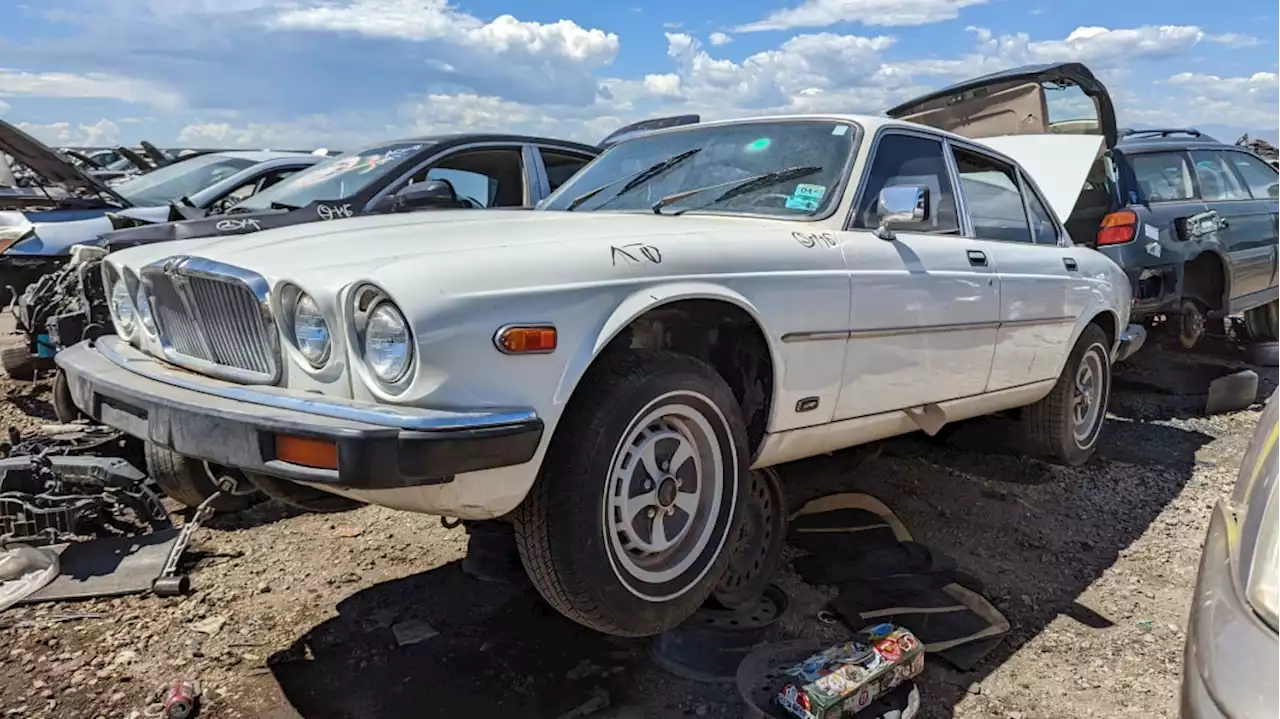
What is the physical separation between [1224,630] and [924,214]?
199 centimetres

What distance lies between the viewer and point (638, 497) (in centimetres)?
263

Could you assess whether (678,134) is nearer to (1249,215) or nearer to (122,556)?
(122,556)

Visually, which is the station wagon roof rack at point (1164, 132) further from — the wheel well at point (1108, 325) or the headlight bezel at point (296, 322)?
the headlight bezel at point (296, 322)

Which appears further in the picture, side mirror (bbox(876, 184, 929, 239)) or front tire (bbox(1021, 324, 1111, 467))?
front tire (bbox(1021, 324, 1111, 467))

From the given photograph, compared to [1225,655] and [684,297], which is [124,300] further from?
[1225,655]

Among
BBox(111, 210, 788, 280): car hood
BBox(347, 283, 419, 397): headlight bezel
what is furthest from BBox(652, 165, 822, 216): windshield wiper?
BBox(347, 283, 419, 397): headlight bezel

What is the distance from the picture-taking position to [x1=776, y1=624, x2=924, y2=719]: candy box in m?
2.38

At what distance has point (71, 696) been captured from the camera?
267cm

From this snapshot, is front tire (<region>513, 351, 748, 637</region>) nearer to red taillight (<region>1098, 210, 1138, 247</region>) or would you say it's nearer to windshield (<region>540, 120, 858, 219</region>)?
windshield (<region>540, 120, 858, 219</region>)

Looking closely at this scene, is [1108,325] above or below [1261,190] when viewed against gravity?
below

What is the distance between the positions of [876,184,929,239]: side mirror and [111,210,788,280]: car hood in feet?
1.09

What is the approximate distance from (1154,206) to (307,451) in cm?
638

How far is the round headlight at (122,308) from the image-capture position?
10.2 ft

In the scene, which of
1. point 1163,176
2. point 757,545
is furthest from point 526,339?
point 1163,176
